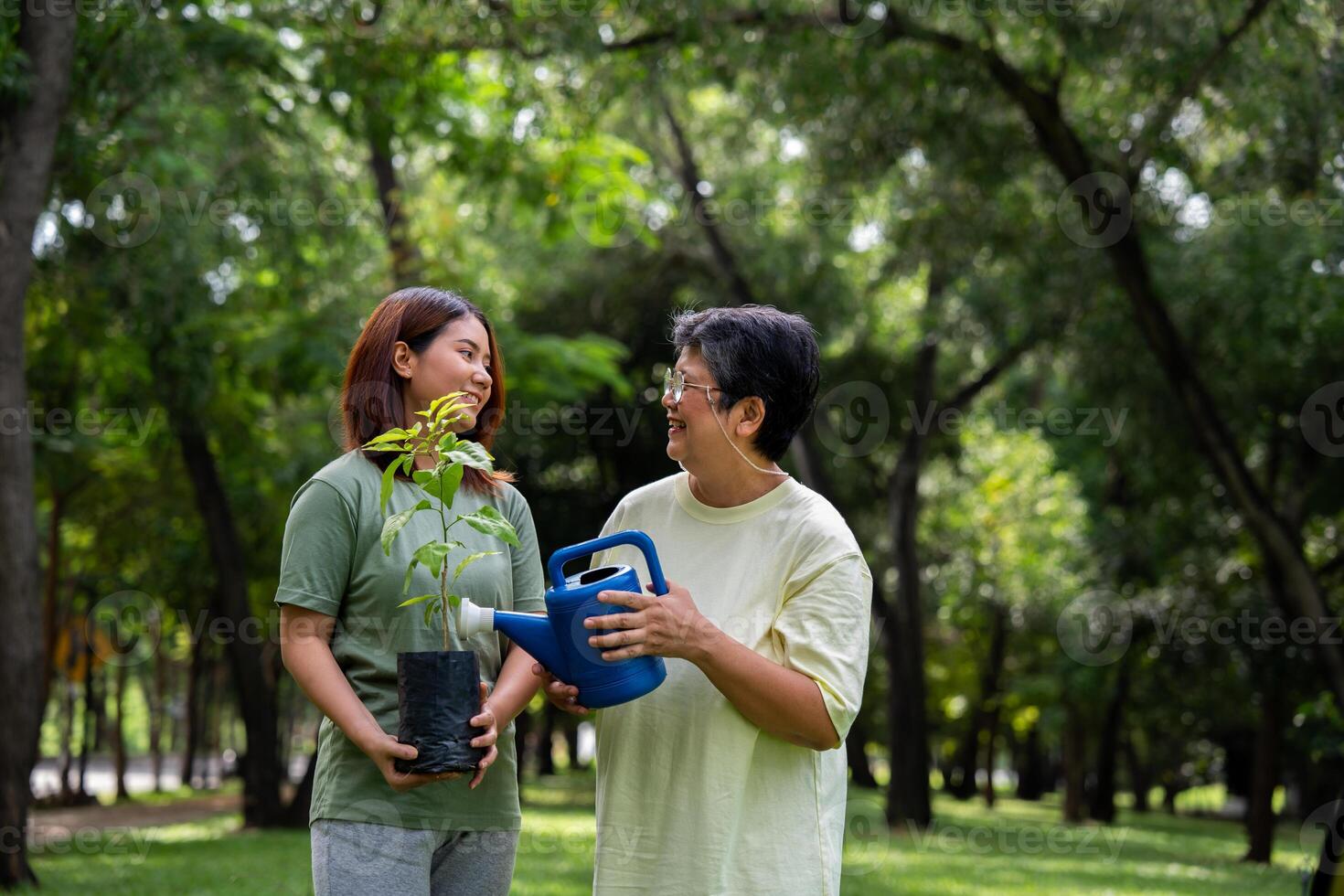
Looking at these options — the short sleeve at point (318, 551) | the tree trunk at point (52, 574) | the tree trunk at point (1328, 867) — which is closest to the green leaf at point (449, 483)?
the short sleeve at point (318, 551)

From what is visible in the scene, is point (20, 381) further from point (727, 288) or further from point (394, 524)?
point (727, 288)

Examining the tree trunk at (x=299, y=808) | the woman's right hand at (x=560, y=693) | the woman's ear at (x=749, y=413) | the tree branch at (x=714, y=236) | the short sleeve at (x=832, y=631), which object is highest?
the tree branch at (x=714, y=236)

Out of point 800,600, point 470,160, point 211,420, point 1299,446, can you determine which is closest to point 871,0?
point 470,160

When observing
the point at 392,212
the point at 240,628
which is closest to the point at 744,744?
the point at 240,628

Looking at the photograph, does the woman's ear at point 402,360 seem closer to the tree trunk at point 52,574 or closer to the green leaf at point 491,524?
the green leaf at point 491,524

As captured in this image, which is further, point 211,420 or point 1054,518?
point 1054,518

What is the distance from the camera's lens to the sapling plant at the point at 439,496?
266cm

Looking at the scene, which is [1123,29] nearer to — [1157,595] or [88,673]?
[1157,595]

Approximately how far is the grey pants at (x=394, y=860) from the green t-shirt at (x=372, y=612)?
0.9 inches

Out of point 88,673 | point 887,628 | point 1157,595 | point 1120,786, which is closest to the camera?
point 1157,595

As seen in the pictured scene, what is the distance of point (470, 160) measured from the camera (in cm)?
1355

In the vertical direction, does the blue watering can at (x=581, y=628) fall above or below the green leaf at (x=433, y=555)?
below

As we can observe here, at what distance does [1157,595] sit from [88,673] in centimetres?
1966

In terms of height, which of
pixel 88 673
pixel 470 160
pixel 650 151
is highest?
pixel 650 151
